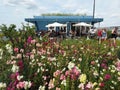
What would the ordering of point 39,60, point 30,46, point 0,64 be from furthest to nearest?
point 30,46 → point 39,60 → point 0,64

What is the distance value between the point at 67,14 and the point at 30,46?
5932 centimetres

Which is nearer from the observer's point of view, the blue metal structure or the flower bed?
the flower bed

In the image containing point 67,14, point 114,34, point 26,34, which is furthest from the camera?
point 67,14

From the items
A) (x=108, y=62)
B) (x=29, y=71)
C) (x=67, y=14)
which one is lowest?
(x=67, y=14)

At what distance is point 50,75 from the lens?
23.4 ft

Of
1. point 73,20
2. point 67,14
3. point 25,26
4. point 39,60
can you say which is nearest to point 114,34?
point 25,26

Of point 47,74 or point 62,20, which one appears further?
point 62,20

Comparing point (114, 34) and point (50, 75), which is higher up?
point (50, 75)

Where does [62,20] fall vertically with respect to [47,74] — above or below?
below

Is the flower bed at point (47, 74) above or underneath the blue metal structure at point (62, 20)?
above

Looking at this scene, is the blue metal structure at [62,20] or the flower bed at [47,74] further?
the blue metal structure at [62,20]

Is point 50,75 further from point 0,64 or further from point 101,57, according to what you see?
point 101,57

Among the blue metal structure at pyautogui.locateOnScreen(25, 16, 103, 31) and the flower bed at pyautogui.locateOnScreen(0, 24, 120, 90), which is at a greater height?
the flower bed at pyautogui.locateOnScreen(0, 24, 120, 90)

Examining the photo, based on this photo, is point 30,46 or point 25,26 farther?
point 25,26
